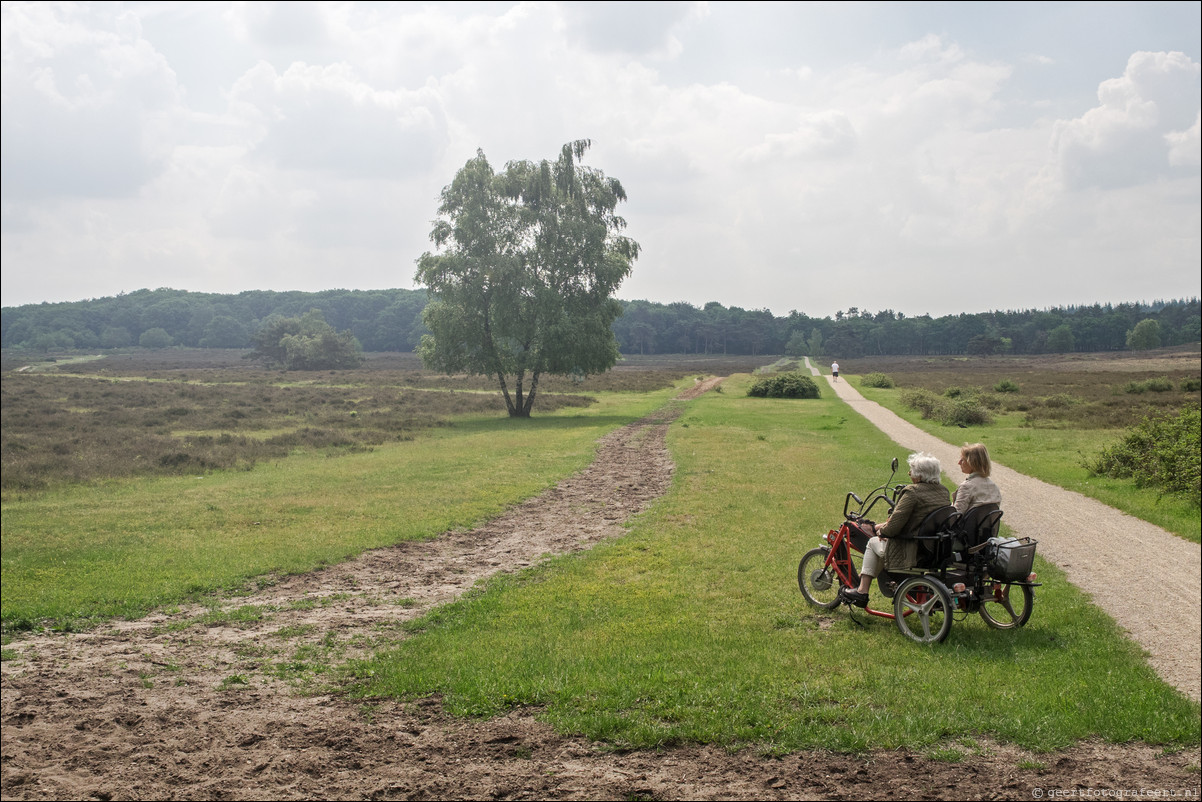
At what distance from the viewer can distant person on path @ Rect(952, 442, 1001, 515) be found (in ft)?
16.5

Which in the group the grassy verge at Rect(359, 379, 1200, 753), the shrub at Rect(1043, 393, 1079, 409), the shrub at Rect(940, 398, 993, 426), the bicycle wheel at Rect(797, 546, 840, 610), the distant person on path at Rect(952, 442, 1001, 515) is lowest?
the grassy verge at Rect(359, 379, 1200, 753)

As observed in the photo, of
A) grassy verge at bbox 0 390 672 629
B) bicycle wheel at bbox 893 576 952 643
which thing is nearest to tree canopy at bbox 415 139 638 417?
grassy verge at bbox 0 390 672 629

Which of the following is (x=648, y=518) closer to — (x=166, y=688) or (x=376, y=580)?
(x=376, y=580)

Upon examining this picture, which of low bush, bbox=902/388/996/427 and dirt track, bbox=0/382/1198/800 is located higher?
low bush, bbox=902/388/996/427

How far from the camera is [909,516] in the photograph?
5410mm

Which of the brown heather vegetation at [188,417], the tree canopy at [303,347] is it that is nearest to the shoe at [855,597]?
the brown heather vegetation at [188,417]

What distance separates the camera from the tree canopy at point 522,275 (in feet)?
145

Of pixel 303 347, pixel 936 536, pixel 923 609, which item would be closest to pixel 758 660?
pixel 923 609

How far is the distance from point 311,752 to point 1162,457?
15.3 m

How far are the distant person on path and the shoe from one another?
1.75 metres

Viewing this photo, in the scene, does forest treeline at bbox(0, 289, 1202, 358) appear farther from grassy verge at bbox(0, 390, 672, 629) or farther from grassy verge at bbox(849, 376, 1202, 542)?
grassy verge at bbox(849, 376, 1202, 542)

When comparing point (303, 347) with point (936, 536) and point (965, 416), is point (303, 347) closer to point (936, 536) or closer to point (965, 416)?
point (965, 416)

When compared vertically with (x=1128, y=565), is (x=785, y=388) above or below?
above

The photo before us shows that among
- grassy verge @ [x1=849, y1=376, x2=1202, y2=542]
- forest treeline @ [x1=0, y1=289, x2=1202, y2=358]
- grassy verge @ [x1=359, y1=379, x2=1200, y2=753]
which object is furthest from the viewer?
forest treeline @ [x1=0, y1=289, x2=1202, y2=358]
